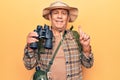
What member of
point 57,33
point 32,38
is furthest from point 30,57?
point 57,33

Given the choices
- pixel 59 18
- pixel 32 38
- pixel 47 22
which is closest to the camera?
pixel 32 38

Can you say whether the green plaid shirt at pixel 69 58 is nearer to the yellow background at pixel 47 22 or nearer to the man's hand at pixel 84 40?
the man's hand at pixel 84 40

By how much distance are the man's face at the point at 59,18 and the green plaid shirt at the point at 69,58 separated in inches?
2.9

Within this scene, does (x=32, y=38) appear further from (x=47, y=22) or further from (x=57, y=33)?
(x=47, y=22)

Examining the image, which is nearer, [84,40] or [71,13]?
[84,40]

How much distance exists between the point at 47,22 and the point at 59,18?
1.03ft

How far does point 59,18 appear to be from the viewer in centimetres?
190

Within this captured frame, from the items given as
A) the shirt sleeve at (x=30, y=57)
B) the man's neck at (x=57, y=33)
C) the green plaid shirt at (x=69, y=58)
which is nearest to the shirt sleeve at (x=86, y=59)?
the green plaid shirt at (x=69, y=58)

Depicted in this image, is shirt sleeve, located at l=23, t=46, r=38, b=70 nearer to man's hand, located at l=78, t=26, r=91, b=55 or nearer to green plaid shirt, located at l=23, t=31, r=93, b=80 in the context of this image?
green plaid shirt, located at l=23, t=31, r=93, b=80

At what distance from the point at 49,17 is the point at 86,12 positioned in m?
0.33

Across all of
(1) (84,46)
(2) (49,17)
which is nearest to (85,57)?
(1) (84,46)
